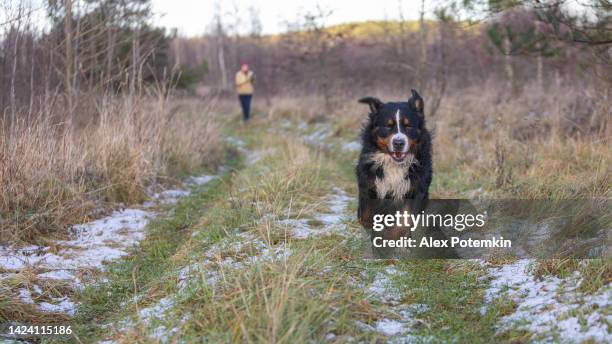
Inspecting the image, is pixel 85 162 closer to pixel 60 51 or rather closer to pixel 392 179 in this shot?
pixel 60 51

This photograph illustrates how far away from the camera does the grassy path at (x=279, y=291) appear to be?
2631 mm

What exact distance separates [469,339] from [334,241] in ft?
5.57

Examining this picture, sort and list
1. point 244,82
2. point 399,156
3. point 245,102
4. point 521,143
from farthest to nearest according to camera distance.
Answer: point 245,102
point 244,82
point 521,143
point 399,156

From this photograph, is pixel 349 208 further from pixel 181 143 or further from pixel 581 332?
pixel 181 143

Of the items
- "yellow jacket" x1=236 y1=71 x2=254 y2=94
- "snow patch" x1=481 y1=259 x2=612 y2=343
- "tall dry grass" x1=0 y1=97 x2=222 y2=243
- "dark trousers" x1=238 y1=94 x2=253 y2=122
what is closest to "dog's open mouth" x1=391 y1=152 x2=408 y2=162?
"snow patch" x1=481 y1=259 x2=612 y2=343

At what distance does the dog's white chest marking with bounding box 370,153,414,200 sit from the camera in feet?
14.4

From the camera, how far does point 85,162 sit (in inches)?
230

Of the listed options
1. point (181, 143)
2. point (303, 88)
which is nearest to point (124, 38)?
point (181, 143)

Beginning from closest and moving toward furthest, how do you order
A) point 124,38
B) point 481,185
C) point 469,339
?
1. point 469,339
2. point 481,185
3. point 124,38

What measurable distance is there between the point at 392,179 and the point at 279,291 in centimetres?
200

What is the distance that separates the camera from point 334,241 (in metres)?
4.19

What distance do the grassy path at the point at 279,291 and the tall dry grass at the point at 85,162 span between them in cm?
91

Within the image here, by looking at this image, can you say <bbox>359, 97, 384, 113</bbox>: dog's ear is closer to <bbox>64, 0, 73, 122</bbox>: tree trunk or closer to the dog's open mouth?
the dog's open mouth

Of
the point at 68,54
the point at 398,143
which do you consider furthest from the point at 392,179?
the point at 68,54
